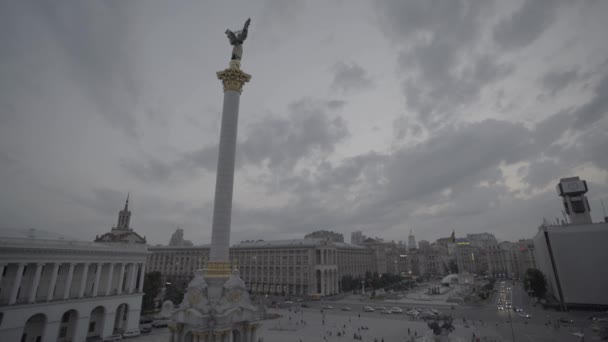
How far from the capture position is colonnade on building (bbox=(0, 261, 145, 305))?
38812 millimetres

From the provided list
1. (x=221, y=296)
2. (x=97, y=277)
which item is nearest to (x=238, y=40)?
(x=221, y=296)

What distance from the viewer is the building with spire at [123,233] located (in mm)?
79312

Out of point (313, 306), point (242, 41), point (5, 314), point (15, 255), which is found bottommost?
Result: point (313, 306)

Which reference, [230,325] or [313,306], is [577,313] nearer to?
[313,306]

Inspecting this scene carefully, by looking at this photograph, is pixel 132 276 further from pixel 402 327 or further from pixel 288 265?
pixel 288 265

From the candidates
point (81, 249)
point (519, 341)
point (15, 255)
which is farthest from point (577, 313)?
point (15, 255)

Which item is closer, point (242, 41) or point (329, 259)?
point (242, 41)

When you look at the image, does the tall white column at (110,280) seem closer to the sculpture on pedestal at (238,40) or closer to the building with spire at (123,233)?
the building with spire at (123,233)

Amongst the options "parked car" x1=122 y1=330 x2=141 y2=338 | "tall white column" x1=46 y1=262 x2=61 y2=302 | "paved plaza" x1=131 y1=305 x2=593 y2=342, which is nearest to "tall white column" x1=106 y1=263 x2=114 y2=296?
"parked car" x1=122 y1=330 x2=141 y2=338

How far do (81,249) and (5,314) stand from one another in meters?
10.8

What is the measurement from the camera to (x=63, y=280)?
1751 inches

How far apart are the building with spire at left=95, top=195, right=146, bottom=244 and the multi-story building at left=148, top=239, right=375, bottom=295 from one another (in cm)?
2269

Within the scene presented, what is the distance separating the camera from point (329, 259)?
111 meters

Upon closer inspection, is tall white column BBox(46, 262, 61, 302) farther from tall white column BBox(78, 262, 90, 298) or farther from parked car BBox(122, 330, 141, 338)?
parked car BBox(122, 330, 141, 338)
